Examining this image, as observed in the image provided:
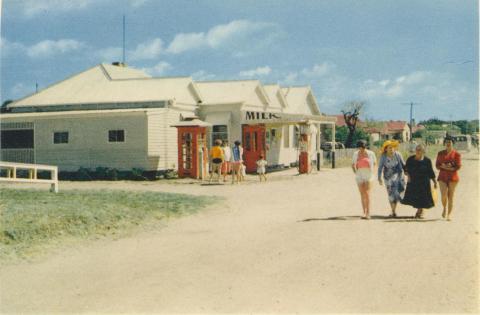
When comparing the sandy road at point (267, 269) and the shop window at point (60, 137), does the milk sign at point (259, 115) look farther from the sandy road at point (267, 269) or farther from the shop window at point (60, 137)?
the sandy road at point (267, 269)

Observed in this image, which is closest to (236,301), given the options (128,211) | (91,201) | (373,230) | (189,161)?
(373,230)

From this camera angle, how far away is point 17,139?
982 inches

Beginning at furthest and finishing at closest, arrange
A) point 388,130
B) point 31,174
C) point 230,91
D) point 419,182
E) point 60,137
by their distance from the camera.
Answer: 1. point 388,130
2. point 230,91
3. point 60,137
4. point 31,174
5. point 419,182

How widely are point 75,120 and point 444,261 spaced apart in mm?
19245

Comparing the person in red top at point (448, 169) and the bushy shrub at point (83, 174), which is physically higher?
the person in red top at point (448, 169)

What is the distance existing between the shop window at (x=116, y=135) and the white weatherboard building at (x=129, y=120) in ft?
0.13

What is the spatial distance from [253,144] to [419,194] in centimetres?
1549

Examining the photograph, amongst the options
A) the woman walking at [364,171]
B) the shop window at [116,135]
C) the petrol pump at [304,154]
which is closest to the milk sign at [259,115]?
the petrol pump at [304,154]

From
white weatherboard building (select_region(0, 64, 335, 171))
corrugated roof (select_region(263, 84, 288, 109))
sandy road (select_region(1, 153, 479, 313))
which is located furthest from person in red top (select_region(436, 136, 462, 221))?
corrugated roof (select_region(263, 84, 288, 109))

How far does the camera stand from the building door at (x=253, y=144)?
2583 cm

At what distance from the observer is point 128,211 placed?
11562mm

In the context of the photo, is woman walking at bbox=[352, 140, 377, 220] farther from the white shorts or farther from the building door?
the building door

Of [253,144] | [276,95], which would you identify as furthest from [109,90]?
[276,95]

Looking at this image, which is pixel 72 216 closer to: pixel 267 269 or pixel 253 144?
pixel 267 269
